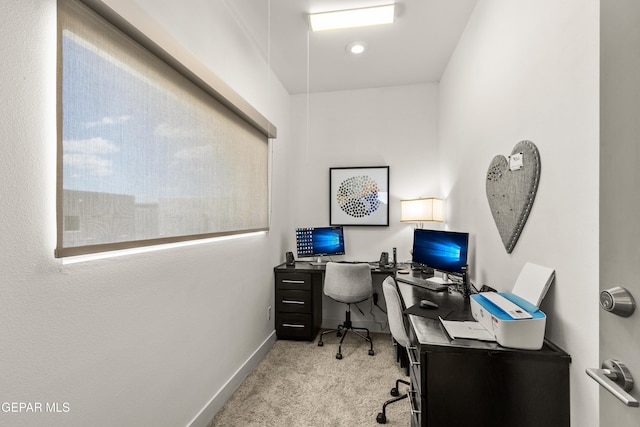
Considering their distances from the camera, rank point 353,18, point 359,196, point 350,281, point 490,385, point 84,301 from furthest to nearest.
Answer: point 359,196, point 350,281, point 353,18, point 490,385, point 84,301

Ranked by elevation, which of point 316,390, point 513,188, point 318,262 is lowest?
point 316,390

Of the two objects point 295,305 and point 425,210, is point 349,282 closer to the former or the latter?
point 295,305

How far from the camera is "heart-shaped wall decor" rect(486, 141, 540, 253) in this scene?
1.46 m

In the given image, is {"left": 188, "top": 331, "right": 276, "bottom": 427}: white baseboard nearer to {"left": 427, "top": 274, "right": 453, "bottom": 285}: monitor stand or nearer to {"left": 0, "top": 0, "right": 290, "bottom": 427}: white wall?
{"left": 0, "top": 0, "right": 290, "bottom": 427}: white wall

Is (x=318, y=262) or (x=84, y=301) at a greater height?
(x=84, y=301)

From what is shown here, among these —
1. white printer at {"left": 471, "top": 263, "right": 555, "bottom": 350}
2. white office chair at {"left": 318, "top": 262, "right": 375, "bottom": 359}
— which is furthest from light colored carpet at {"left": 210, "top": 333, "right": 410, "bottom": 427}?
white printer at {"left": 471, "top": 263, "right": 555, "bottom": 350}

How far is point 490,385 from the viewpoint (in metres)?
1.26

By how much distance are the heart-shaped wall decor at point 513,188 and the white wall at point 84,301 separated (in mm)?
1830

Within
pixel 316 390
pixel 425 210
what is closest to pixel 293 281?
pixel 316 390

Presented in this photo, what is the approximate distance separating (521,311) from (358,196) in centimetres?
251

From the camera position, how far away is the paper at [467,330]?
4.44 feet

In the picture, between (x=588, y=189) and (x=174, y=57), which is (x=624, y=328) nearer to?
(x=588, y=189)

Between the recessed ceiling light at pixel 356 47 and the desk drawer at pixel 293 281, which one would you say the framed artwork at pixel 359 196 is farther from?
the recessed ceiling light at pixel 356 47

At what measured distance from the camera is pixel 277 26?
8.07ft
